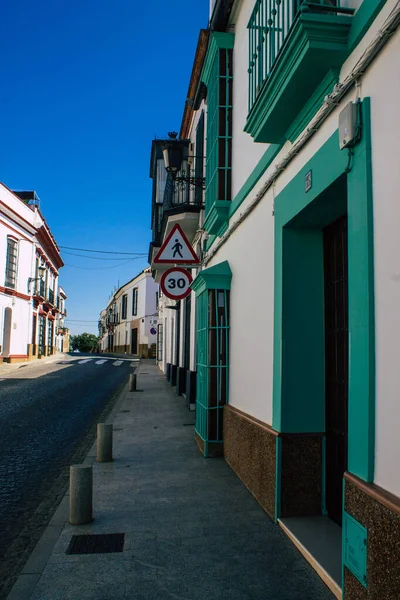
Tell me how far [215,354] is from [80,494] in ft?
10.1

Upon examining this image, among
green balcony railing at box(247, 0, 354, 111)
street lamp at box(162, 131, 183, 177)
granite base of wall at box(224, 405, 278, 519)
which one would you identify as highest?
street lamp at box(162, 131, 183, 177)

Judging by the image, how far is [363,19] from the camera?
115 inches

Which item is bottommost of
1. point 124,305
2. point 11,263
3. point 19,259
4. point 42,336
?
point 42,336

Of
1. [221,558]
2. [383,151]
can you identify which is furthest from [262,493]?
[383,151]

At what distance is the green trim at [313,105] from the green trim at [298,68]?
3cm

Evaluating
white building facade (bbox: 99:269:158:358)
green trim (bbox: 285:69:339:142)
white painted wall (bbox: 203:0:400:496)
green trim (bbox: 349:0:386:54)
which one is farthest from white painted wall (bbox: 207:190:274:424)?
white building facade (bbox: 99:269:158:358)

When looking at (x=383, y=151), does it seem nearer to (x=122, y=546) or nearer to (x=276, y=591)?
(x=276, y=591)

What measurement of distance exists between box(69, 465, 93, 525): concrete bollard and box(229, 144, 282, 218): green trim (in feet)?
11.0

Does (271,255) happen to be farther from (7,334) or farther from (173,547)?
(7,334)

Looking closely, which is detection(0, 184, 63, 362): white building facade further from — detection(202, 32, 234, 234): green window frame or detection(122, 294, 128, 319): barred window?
detection(122, 294, 128, 319): barred window

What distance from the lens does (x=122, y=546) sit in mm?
3830

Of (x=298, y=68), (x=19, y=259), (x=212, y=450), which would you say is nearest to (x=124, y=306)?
(x=19, y=259)

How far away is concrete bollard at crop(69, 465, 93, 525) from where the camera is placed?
4.25 m

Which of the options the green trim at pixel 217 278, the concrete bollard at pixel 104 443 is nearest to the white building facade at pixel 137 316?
the green trim at pixel 217 278
